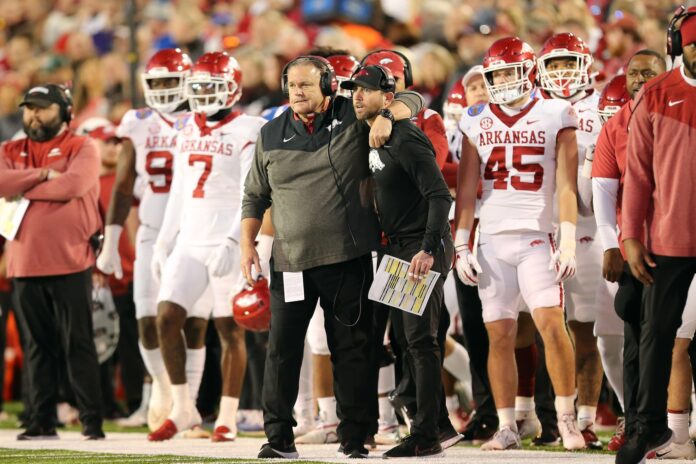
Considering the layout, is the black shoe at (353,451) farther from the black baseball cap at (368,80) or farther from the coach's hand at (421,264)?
the black baseball cap at (368,80)

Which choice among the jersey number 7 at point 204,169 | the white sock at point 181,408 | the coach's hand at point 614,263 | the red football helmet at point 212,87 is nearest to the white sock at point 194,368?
the white sock at point 181,408

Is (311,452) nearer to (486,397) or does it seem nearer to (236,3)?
(486,397)

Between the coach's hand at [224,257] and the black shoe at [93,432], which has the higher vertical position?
the coach's hand at [224,257]

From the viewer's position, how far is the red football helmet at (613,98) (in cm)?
838

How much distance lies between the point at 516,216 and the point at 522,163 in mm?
291

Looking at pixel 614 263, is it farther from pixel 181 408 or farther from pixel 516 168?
pixel 181 408

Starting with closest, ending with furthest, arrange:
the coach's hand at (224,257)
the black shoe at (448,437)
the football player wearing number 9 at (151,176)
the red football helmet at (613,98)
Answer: the black shoe at (448,437) < the red football helmet at (613,98) < the coach's hand at (224,257) < the football player wearing number 9 at (151,176)

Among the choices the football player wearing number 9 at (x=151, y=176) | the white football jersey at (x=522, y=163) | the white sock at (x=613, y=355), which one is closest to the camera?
the white football jersey at (x=522, y=163)

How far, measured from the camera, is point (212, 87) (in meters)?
9.16

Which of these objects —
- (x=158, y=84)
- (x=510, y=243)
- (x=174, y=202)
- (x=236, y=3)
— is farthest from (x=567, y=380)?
(x=236, y=3)

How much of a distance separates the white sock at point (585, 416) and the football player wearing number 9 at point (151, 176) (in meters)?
2.79

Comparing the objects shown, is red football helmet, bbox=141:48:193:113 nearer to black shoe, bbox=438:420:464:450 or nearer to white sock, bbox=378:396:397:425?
white sock, bbox=378:396:397:425

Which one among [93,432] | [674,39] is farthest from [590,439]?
[93,432]

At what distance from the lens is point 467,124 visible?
8.34 metres
